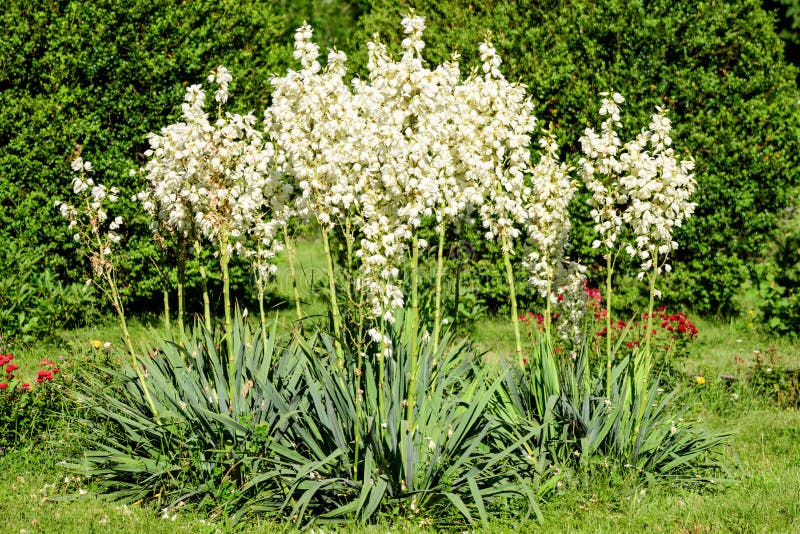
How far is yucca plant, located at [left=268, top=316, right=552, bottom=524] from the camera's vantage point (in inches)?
208

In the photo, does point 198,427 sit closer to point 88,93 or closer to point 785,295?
point 88,93

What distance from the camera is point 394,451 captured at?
5270mm

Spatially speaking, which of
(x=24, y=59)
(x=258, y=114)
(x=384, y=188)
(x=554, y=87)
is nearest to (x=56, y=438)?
(x=384, y=188)

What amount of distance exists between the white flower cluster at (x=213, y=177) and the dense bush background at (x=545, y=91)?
4.08 metres

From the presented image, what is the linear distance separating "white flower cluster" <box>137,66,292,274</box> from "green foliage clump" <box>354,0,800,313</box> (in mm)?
4386

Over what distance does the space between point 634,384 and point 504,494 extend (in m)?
1.26

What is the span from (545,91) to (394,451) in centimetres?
588

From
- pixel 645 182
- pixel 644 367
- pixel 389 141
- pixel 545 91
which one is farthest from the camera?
pixel 545 91

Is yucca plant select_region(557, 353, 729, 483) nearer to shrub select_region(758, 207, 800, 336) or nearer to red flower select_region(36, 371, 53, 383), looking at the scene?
shrub select_region(758, 207, 800, 336)

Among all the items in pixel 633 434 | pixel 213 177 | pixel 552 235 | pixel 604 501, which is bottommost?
pixel 604 501

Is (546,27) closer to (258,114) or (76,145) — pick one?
(258,114)

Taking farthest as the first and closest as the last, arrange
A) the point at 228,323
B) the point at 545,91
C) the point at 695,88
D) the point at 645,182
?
the point at 545,91
the point at 695,88
the point at 228,323
the point at 645,182

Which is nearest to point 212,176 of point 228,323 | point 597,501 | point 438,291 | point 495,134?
point 228,323

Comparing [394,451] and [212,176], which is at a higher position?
[212,176]
